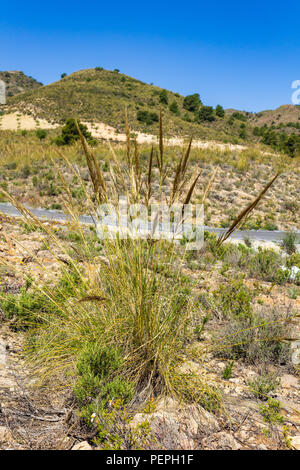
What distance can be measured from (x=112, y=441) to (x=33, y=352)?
3.03ft

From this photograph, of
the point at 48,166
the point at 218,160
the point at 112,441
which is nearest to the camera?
the point at 112,441

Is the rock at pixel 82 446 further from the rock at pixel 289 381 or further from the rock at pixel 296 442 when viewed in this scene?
the rock at pixel 289 381

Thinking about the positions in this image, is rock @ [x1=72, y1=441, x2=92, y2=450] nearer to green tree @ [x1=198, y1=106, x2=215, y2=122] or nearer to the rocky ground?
the rocky ground

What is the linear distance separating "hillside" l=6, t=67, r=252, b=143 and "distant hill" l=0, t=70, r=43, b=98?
20.8 meters

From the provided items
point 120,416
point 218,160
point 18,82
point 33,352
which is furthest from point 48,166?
point 18,82

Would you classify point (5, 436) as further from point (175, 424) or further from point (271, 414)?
point (271, 414)

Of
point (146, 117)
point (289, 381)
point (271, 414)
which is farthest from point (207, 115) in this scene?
point (271, 414)

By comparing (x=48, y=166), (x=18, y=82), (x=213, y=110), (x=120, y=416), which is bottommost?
(x=120, y=416)

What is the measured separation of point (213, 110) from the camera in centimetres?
4519

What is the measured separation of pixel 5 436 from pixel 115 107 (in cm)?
4087

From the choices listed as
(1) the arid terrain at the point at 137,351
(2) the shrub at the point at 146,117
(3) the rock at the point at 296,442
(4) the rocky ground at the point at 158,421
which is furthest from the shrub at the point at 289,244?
(2) the shrub at the point at 146,117

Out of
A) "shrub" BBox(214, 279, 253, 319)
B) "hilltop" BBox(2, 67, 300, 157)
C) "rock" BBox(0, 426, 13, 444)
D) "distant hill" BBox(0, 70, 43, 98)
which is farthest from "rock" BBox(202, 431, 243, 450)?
"distant hill" BBox(0, 70, 43, 98)
